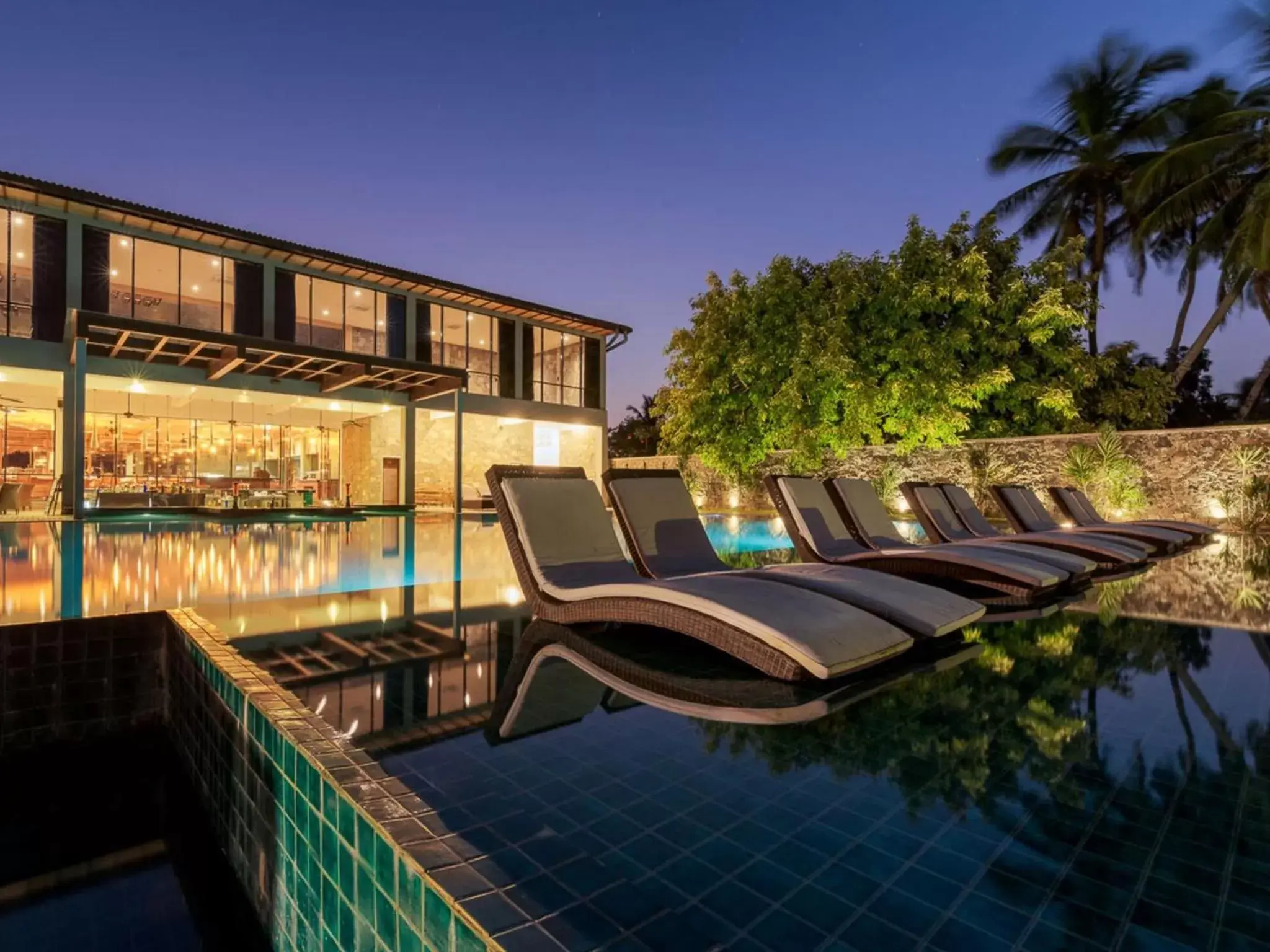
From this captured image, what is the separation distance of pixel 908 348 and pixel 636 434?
17504mm

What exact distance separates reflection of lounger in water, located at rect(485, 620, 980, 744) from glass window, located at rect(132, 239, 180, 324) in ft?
54.8

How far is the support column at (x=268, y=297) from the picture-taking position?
1742cm

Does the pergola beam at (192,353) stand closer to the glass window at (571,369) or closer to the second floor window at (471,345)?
the second floor window at (471,345)

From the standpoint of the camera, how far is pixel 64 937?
2.98 m

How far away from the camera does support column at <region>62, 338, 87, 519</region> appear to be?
1247 centimetres

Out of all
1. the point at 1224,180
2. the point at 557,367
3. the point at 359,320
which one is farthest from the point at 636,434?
the point at 1224,180

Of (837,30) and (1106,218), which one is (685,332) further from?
(837,30)

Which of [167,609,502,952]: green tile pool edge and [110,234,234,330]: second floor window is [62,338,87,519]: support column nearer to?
[110,234,234,330]: second floor window

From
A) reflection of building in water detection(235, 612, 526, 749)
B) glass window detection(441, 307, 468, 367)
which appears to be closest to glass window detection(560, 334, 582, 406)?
glass window detection(441, 307, 468, 367)

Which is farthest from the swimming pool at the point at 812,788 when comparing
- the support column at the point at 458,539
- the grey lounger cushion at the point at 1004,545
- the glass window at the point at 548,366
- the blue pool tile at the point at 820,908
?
the glass window at the point at 548,366

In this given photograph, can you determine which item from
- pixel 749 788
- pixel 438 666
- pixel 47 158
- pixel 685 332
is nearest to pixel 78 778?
pixel 438 666

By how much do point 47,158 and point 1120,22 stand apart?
57621mm

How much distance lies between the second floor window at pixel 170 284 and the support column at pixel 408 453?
14.9ft

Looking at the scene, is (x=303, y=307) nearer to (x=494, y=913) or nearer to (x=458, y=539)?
(x=458, y=539)
